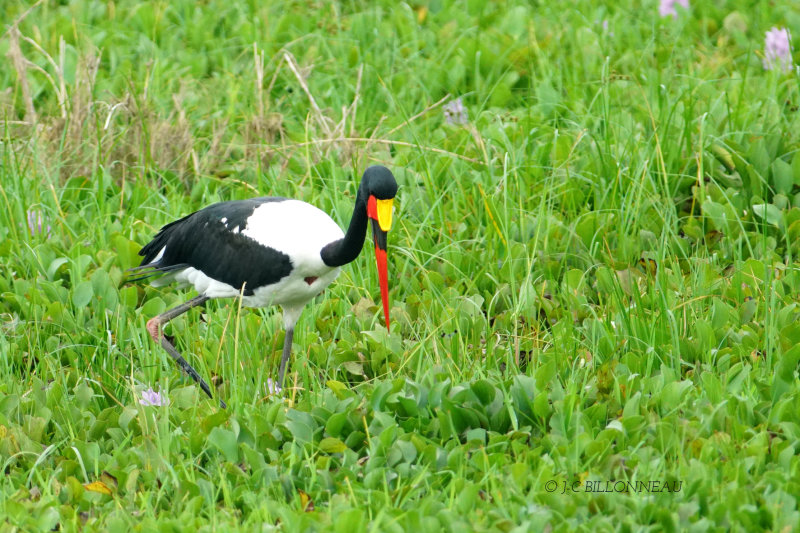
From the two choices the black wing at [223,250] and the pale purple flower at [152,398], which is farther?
the black wing at [223,250]

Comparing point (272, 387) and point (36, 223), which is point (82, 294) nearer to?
point (36, 223)

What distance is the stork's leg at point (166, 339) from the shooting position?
167 inches

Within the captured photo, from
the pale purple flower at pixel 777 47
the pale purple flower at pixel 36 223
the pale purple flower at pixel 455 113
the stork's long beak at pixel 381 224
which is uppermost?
the pale purple flower at pixel 777 47

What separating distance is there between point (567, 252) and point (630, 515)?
6.63 feet

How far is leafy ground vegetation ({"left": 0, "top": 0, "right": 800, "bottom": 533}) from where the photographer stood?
338cm

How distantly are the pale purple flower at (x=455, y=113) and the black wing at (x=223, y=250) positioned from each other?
191 cm

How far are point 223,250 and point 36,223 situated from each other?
1.31 m

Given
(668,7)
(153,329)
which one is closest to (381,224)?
(153,329)

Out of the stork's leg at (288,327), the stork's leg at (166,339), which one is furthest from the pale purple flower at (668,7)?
the stork's leg at (166,339)

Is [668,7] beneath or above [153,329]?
above

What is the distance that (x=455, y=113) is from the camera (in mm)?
6172

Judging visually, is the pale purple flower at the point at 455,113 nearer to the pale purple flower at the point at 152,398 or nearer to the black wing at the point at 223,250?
the black wing at the point at 223,250

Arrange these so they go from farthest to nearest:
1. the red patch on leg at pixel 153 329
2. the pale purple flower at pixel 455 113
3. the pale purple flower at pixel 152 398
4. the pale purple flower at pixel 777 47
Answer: the pale purple flower at pixel 777 47 < the pale purple flower at pixel 455 113 < the red patch on leg at pixel 153 329 < the pale purple flower at pixel 152 398

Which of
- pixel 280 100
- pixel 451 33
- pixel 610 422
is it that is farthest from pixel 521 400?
pixel 451 33
